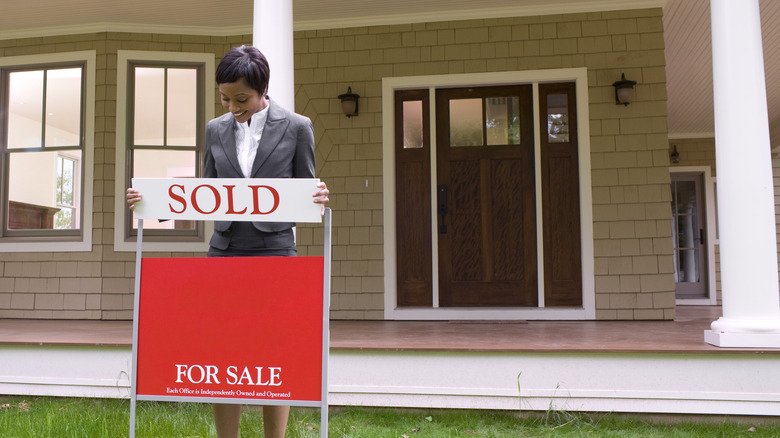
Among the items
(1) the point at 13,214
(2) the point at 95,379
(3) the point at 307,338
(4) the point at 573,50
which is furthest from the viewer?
(1) the point at 13,214

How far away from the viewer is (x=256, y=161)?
177cm

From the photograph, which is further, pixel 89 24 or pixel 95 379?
pixel 89 24

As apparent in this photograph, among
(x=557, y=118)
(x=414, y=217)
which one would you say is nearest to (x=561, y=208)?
(x=557, y=118)

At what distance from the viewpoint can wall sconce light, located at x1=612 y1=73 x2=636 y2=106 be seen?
15.9 feet

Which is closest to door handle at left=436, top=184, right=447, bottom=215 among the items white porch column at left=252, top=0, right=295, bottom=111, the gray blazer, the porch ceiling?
the porch ceiling

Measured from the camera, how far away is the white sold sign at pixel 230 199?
1639mm

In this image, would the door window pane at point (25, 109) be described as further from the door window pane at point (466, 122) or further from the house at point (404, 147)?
the door window pane at point (466, 122)

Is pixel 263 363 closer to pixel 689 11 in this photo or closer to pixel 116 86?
pixel 116 86

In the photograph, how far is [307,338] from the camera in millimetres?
1680

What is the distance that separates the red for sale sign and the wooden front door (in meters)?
3.57

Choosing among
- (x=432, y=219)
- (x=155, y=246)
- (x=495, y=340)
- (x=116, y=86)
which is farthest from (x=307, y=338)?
(x=116, y=86)

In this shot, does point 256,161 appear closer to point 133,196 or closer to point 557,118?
point 133,196

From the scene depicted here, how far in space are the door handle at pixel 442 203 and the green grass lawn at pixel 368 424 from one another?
230 cm

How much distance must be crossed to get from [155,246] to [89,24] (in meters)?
2.03
